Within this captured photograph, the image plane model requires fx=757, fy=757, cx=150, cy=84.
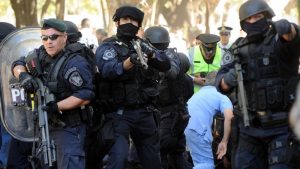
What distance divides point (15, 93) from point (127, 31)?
4.25 feet

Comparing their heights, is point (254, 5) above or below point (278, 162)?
above

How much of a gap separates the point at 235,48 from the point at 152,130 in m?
1.48

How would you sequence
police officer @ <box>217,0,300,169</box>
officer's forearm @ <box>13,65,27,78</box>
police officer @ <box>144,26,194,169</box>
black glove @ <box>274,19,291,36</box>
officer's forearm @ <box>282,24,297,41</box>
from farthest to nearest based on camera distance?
police officer @ <box>144,26,194,169</box> → officer's forearm @ <box>13,65,27,78</box> → police officer @ <box>217,0,300,169</box> → officer's forearm @ <box>282,24,297,41</box> → black glove @ <box>274,19,291,36</box>

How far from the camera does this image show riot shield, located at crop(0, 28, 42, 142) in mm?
7449

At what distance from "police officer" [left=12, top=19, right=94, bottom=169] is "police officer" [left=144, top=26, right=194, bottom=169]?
1951 millimetres

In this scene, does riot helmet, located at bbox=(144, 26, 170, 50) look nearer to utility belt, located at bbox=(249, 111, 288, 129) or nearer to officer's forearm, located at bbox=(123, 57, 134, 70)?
officer's forearm, located at bbox=(123, 57, 134, 70)

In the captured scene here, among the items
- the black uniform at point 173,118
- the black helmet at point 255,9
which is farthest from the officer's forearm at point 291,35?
the black uniform at point 173,118

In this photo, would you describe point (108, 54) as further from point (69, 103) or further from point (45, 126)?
point (45, 126)

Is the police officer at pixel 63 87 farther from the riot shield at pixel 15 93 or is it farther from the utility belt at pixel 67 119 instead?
the riot shield at pixel 15 93

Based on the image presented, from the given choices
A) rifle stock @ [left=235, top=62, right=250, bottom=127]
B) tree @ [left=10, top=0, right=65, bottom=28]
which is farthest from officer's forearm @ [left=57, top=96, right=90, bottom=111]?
tree @ [left=10, top=0, right=65, bottom=28]

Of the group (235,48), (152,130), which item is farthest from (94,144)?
(235,48)

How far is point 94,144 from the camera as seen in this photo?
7.41m

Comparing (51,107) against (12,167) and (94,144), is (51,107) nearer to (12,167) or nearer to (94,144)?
(94,144)

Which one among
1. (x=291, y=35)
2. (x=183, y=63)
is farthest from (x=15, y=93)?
(x=291, y=35)
